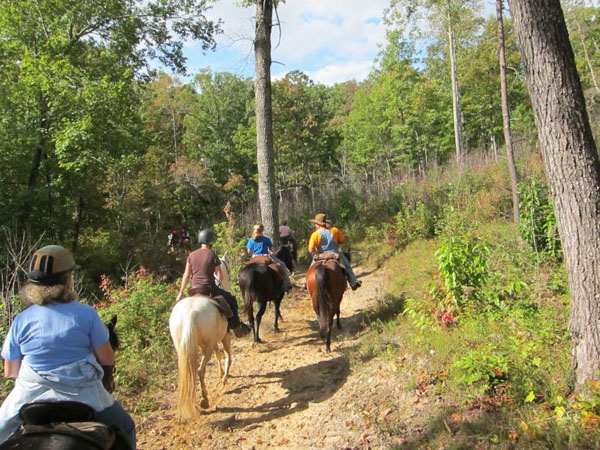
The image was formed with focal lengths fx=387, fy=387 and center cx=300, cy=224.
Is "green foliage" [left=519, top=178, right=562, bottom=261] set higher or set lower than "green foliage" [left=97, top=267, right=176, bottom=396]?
higher

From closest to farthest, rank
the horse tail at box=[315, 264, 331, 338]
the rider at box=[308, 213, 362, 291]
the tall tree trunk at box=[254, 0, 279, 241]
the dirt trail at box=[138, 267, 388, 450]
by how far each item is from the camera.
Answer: the dirt trail at box=[138, 267, 388, 450]
the horse tail at box=[315, 264, 331, 338]
the rider at box=[308, 213, 362, 291]
the tall tree trunk at box=[254, 0, 279, 241]

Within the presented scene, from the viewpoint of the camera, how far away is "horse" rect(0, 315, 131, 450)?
2.31m

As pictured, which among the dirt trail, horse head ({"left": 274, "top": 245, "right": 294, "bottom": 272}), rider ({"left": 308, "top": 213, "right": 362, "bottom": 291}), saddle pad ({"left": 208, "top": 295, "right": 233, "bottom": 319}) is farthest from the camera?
horse head ({"left": 274, "top": 245, "right": 294, "bottom": 272})

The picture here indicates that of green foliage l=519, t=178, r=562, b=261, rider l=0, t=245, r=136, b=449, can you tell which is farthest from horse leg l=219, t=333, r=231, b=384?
green foliage l=519, t=178, r=562, b=261

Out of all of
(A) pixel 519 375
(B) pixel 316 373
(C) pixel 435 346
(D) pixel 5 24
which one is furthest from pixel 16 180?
(A) pixel 519 375

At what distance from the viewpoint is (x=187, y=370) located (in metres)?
4.81

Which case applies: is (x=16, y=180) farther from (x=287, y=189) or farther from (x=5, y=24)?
(x=287, y=189)

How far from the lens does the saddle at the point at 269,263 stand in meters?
8.03

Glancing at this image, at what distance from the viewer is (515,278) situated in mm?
6062

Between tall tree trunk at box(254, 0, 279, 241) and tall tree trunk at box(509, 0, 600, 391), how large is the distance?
7.81 metres

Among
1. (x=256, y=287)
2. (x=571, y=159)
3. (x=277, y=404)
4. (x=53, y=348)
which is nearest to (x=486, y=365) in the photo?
(x=571, y=159)

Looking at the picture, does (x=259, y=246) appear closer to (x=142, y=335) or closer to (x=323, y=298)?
(x=323, y=298)

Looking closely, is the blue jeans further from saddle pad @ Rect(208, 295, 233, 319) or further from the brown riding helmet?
saddle pad @ Rect(208, 295, 233, 319)

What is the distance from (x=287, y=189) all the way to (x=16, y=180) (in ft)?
56.0
